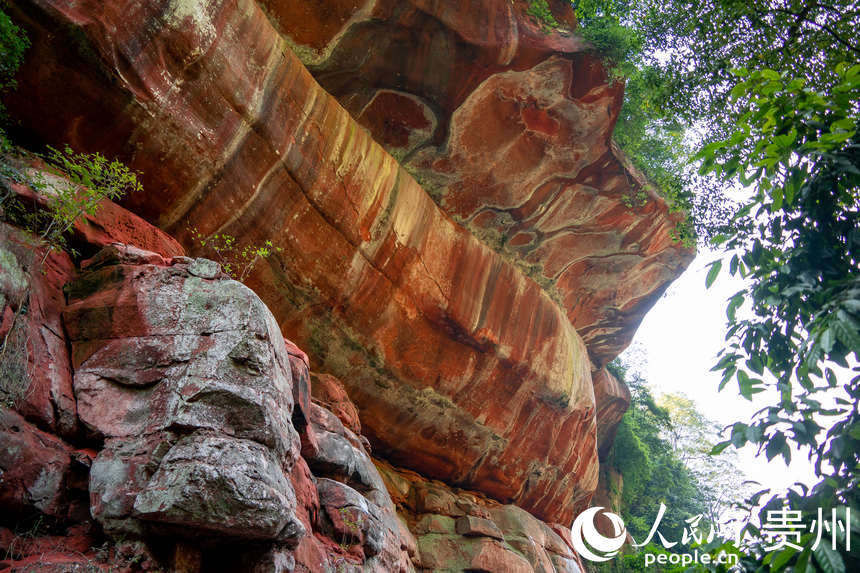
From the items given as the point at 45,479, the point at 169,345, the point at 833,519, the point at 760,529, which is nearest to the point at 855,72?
the point at 833,519

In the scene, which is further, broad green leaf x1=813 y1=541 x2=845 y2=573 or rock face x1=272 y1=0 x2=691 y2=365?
rock face x1=272 y1=0 x2=691 y2=365

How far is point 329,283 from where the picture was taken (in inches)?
358

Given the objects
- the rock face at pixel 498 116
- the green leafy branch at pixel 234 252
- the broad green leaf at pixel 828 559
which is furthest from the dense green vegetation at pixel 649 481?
the broad green leaf at pixel 828 559

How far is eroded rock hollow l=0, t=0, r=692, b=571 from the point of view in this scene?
4648 mm

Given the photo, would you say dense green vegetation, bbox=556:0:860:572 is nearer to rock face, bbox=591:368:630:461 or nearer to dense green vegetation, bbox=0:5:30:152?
dense green vegetation, bbox=0:5:30:152

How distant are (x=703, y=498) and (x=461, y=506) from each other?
15618 mm

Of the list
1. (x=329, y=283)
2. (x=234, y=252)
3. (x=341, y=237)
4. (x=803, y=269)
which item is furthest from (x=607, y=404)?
(x=803, y=269)

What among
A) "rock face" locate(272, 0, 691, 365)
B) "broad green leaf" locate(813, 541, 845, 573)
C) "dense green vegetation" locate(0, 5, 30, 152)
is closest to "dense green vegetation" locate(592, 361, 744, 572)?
"rock face" locate(272, 0, 691, 365)

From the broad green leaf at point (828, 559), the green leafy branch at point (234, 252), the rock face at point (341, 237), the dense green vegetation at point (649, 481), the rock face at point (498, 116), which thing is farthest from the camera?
the dense green vegetation at point (649, 481)

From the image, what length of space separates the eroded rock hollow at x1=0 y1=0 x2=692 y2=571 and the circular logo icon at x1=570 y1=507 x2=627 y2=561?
1.13m

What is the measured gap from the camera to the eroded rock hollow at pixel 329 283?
465cm

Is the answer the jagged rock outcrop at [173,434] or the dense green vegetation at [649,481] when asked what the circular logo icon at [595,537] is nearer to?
the dense green vegetation at [649,481]

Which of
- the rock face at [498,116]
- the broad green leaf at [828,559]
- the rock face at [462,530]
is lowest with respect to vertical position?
the broad green leaf at [828,559]

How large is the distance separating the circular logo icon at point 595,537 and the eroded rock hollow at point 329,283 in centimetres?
113
